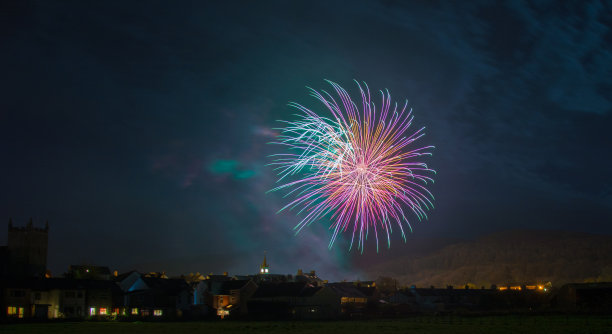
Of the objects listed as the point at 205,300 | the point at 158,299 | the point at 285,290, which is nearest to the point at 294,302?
the point at 285,290

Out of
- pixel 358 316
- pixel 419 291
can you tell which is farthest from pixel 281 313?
pixel 419 291

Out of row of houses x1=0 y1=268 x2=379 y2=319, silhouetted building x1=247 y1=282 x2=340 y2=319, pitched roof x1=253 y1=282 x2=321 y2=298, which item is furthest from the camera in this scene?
pitched roof x1=253 y1=282 x2=321 y2=298

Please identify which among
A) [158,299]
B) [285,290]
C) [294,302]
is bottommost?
[294,302]

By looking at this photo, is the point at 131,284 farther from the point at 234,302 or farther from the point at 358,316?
the point at 358,316

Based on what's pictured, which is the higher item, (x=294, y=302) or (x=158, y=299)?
(x=158, y=299)

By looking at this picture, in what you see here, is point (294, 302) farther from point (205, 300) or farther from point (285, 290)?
point (205, 300)

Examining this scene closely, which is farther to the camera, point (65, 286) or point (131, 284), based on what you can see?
point (131, 284)

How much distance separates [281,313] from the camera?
272 feet

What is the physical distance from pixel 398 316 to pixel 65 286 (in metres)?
49.6

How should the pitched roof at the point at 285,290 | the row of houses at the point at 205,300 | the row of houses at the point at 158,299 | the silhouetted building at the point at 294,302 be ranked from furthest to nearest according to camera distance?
the pitched roof at the point at 285,290
the silhouetted building at the point at 294,302
the row of houses at the point at 158,299
the row of houses at the point at 205,300

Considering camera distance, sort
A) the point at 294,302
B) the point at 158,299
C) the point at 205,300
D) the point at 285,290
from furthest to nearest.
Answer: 1. the point at 205,300
2. the point at 285,290
3. the point at 158,299
4. the point at 294,302

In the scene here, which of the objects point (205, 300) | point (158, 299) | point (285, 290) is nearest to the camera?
point (158, 299)

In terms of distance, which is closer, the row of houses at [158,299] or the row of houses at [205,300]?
the row of houses at [205,300]

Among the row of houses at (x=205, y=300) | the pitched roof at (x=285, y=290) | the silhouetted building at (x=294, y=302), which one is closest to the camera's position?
the row of houses at (x=205, y=300)
